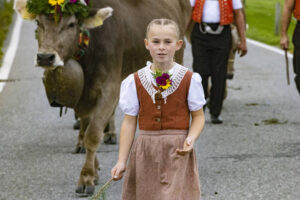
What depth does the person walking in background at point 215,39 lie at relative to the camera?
11.3 metres

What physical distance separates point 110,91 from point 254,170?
1608mm

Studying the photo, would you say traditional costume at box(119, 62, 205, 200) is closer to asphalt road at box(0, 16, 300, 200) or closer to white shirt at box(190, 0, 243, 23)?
asphalt road at box(0, 16, 300, 200)

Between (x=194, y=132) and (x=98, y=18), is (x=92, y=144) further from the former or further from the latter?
(x=194, y=132)

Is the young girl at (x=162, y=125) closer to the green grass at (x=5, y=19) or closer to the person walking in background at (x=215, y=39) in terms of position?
the person walking in background at (x=215, y=39)

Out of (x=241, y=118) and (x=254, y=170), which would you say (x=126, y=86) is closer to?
(x=254, y=170)

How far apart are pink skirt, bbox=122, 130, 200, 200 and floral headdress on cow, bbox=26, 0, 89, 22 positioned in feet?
9.48

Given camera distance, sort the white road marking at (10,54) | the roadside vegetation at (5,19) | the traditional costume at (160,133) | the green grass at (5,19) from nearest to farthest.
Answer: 1. the traditional costume at (160,133)
2. the white road marking at (10,54)
3. the roadside vegetation at (5,19)
4. the green grass at (5,19)

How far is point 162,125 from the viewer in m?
5.45

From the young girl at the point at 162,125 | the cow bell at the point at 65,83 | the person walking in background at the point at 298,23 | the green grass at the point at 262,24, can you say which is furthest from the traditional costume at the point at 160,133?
the green grass at the point at 262,24

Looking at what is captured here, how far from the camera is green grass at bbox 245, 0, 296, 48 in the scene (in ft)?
84.4

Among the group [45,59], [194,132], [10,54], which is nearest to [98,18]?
[45,59]

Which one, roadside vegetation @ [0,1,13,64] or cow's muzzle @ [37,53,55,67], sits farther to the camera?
roadside vegetation @ [0,1,13,64]

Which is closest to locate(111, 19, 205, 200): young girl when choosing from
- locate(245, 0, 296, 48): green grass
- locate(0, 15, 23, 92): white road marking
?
locate(0, 15, 23, 92): white road marking

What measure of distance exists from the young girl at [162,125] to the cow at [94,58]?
90.0 inches
